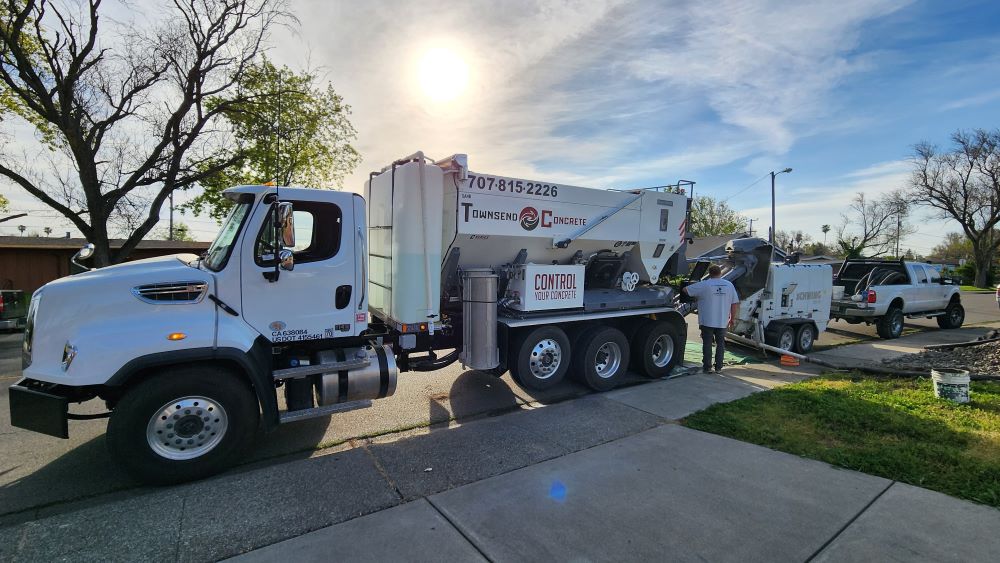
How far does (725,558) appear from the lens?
306 cm

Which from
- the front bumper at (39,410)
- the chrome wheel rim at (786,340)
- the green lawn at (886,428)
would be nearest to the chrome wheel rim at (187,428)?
the front bumper at (39,410)

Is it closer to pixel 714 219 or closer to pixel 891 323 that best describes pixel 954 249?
pixel 714 219

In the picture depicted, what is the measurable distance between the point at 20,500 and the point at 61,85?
1432 centimetres

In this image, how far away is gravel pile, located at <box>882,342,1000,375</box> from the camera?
7509 millimetres

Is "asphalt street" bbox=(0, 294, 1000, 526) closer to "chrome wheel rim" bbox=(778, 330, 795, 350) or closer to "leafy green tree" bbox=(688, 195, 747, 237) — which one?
"chrome wheel rim" bbox=(778, 330, 795, 350)

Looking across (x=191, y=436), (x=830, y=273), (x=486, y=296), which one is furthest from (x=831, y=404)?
(x=191, y=436)

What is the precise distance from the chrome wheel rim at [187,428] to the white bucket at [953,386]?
26.8ft

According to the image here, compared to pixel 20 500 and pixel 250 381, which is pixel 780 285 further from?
pixel 20 500

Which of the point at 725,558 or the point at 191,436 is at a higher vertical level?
the point at 191,436

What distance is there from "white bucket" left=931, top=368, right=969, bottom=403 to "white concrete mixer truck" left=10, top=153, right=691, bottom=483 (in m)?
3.47

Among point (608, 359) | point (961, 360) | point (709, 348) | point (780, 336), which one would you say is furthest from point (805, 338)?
point (608, 359)

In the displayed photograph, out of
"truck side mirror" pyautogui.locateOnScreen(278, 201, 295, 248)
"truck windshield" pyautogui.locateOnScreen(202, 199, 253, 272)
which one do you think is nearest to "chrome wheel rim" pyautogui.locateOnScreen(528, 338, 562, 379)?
"truck side mirror" pyautogui.locateOnScreen(278, 201, 295, 248)

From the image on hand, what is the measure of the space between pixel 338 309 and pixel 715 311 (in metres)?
6.41

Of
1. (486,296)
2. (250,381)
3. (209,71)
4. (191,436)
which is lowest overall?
(191,436)
